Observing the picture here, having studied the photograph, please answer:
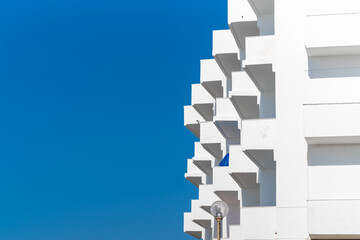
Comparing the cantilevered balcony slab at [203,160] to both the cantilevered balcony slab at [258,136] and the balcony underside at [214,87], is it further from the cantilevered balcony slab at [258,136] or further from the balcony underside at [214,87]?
the cantilevered balcony slab at [258,136]

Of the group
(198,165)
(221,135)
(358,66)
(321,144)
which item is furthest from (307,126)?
(198,165)

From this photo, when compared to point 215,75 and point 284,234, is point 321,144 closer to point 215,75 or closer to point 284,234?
point 284,234

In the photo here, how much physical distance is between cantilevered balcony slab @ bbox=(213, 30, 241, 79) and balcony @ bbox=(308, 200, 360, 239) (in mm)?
18574

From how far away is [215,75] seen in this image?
52.1 metres

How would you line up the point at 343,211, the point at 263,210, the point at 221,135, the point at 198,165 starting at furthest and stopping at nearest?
the point at 198,165, the point at 221,135, the point at 263,210, the point at 343,211

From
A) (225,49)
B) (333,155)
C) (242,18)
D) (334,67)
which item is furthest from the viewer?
(225,49)

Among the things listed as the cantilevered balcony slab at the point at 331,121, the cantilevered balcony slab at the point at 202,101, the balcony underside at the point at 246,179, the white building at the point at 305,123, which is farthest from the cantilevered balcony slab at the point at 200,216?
the cantilevered balcony slab at the point at 331,121

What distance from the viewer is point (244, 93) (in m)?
38.5

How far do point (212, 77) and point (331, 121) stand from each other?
23174mm

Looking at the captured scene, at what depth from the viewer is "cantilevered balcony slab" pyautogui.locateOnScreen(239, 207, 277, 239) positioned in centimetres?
3266

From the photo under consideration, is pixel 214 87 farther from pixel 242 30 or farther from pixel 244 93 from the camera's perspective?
pixel 244 93

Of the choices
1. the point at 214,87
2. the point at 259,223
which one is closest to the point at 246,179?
the point at 259,223

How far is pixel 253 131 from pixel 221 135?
15265 millimetres

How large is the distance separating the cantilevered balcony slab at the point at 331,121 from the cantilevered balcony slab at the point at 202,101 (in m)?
26.3
